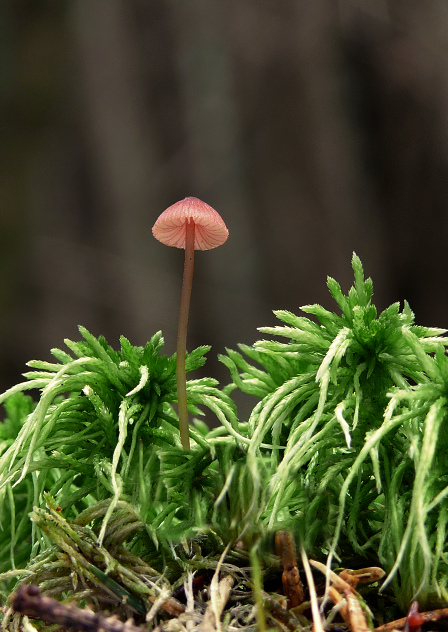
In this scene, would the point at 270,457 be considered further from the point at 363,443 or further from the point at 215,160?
the point at 215,160

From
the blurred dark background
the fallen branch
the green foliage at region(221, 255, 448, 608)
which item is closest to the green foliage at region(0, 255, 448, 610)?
the green foliage at region(221, 255, 448, 608)

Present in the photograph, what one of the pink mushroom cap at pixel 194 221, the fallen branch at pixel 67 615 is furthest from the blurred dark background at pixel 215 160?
the fallen branch at pixel 67 615

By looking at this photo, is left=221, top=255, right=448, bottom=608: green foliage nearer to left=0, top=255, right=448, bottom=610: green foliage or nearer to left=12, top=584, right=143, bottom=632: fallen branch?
left=0, top=255, right=448, bottom=610: green foliage

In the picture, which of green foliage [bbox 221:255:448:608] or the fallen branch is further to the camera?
green foliage [bbox 221:255:448:608]

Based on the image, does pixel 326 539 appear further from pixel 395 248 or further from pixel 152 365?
pixel 395 248

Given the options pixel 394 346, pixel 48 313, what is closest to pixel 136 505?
pixel 394 346

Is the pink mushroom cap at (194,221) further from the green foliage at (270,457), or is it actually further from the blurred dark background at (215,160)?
the blurred dark background at (215,160)
